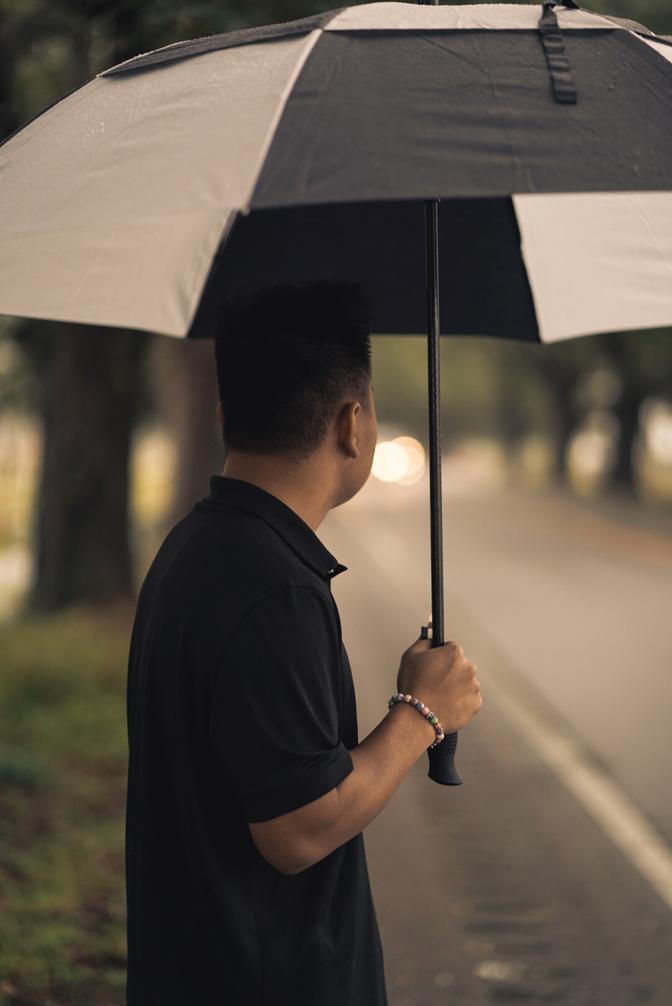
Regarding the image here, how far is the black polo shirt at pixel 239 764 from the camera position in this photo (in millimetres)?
2055

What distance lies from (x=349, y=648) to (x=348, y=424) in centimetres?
1033

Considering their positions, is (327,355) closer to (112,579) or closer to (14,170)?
(14,170)

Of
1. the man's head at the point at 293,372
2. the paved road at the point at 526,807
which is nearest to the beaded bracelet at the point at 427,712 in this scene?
the man's head at the point at 293,372

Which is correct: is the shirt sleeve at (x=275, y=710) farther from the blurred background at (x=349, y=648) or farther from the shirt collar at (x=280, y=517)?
the blurred background at (x=349, y=648)

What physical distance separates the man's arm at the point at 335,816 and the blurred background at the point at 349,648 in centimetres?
293

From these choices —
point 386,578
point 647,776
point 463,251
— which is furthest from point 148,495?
point 463,251

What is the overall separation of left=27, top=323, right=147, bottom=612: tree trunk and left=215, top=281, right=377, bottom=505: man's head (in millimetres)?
10616

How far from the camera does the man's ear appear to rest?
2322 mm

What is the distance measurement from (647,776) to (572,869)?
1.78 metres

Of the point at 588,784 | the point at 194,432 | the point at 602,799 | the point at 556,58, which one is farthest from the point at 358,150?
the point at 194,432

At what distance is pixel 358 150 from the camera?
208 centimetres

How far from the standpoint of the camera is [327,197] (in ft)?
6.54

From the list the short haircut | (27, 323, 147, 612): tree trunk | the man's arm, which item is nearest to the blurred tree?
(27, 323, 147, 612): tree trunk

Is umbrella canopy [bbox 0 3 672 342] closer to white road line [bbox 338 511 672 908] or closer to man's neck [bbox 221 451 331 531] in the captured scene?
man's neck [bbox 221 451 331 531]
